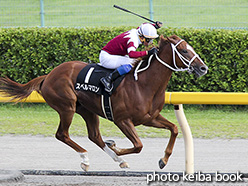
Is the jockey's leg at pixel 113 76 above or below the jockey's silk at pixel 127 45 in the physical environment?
below

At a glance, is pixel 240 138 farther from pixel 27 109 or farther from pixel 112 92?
pixel 27 109

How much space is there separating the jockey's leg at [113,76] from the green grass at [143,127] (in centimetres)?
267

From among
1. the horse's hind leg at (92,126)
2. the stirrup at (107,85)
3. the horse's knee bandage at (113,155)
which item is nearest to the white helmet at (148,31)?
the stirrup at (107,85)

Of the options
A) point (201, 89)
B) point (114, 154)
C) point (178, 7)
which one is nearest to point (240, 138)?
point (201, 89)

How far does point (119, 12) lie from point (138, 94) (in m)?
6.62

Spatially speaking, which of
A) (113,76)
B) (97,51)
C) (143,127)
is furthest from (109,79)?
(97,51)

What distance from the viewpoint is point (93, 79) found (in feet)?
17.7

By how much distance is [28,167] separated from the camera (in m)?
6.20

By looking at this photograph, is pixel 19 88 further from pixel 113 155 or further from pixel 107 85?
pixel 113 155

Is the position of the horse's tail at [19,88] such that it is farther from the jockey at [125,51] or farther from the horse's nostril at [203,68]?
the horse's nostril at [203,68]

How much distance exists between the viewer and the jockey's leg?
17.2 feet

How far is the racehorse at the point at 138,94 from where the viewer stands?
16.9 feet

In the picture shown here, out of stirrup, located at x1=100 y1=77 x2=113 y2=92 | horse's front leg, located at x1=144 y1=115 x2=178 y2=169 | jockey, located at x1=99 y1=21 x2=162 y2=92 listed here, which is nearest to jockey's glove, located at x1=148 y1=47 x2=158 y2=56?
jockey, located at x1=99 y1=21 x2=162 y2=92

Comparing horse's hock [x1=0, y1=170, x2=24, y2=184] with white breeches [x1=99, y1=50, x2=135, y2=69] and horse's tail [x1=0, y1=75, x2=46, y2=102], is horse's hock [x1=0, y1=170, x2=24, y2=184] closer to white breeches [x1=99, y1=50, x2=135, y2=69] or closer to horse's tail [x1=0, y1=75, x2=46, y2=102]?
horse's tail [x1=0, y1=75, x2=46, y2=102]
